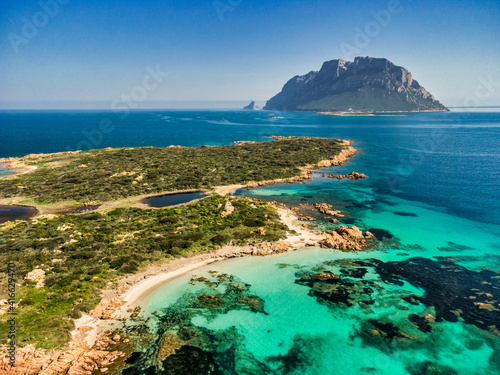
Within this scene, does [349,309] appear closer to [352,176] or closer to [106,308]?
[106,308]

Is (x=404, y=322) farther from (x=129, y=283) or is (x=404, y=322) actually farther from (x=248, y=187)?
(x=248, y=187)

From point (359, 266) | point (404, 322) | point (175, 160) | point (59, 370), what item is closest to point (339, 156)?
point (175, 160)

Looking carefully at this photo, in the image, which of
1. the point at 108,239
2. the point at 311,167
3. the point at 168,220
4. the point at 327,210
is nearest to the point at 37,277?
the point at 108,239

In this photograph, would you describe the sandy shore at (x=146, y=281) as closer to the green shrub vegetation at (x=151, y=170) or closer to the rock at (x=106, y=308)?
the rock at (x=106, y=308)

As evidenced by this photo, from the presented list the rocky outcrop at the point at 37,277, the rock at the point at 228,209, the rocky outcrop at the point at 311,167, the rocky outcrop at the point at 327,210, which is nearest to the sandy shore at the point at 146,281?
the rocky outcrop at the point at 37,277

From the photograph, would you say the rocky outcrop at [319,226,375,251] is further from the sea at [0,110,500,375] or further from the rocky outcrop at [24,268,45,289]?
the rocky outcrop at [24,268,45,289]

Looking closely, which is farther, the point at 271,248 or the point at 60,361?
the point at 271,248
